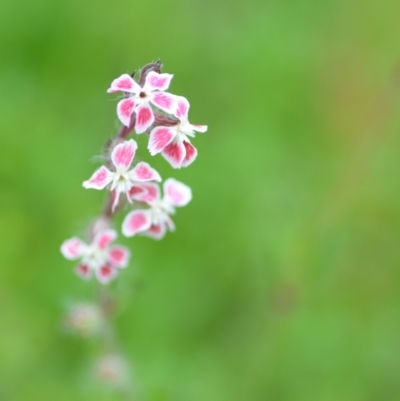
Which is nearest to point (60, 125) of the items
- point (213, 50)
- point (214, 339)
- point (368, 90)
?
point (213, 50)

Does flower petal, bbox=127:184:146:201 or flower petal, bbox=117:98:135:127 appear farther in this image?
flower petal, bbox=127:184:146:201

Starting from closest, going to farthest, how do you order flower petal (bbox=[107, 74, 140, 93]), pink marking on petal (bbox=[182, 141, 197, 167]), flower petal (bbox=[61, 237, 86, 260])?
flower petal (bbox=[107, 74, 140, 93]), pink marking on petal (bbox=[182, 141, 197, 167]), flower petal (bbox=[61, 237, 86, 260])

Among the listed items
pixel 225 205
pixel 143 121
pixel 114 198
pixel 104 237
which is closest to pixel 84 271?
pixel 104 237

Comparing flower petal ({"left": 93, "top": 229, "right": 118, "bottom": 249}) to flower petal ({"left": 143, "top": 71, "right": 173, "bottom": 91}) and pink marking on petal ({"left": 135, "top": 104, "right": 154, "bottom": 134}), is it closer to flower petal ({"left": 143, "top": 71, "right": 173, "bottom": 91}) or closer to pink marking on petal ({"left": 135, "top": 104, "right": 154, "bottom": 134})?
pink marking on petal ({"left": 135, "top": 104, "right": 154, "bottom": 134})

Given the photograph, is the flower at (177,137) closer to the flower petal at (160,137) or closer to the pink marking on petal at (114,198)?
the flower petal at (160,137)

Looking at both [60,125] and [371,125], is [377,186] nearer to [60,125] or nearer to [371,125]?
[371,125]

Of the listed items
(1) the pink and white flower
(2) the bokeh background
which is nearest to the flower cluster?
(1) the pink and white flower

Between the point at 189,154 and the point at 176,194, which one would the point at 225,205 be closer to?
the point at 176,194

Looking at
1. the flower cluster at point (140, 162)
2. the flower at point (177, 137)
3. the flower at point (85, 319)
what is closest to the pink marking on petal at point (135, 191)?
the flower cluster at point (140, 162)
